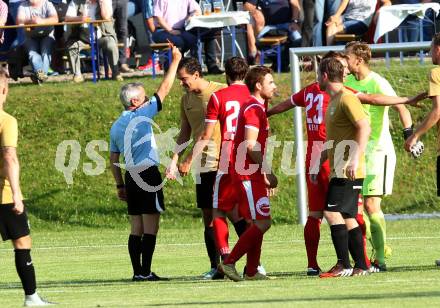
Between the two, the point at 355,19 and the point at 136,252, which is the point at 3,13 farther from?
the point at 136,252

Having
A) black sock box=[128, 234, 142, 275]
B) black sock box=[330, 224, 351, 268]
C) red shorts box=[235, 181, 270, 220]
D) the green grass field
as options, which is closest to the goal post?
the green grass field

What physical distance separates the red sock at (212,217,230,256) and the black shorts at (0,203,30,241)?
2.64 meters

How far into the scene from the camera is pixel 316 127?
12797mm

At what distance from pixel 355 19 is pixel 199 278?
11.3 meters

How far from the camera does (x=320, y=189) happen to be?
12.7 meters

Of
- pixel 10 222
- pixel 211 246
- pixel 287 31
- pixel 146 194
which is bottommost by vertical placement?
pixel 211 246

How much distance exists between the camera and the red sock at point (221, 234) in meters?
12.9

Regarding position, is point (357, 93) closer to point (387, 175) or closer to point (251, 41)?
point (387, 175)

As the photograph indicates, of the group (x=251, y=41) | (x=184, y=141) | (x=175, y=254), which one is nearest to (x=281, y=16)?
(x=251, y=41)

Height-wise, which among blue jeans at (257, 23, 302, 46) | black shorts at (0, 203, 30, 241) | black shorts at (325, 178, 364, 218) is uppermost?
black shorts at (0, 203, 30, 241)

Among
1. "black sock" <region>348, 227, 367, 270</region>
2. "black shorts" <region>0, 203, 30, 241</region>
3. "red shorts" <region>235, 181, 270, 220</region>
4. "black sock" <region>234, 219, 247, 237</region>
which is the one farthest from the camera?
"black sock" <region>234, 219, 247, 237</region>

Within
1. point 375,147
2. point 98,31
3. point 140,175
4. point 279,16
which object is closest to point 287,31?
point 279,16

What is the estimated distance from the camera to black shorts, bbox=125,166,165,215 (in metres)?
13.3

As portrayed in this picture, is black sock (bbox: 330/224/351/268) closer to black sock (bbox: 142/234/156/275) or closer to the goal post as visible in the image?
black sock (bbox: 142/234/156/275)
